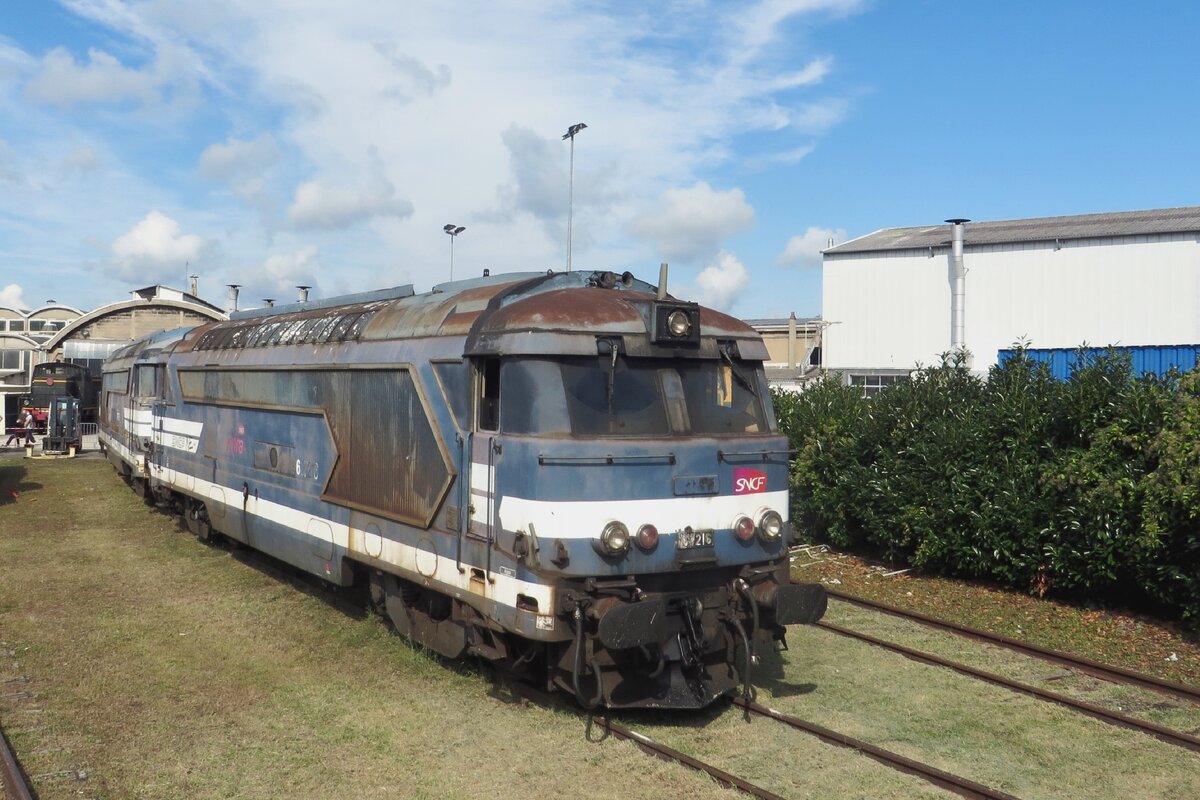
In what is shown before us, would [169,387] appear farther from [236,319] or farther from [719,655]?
[719,655]

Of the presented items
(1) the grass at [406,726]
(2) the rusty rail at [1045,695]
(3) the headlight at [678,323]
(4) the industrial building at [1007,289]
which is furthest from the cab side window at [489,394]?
(4) the industrial building at [1007,289]

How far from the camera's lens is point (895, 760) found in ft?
22.8

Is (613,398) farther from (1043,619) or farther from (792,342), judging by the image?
(792,342)

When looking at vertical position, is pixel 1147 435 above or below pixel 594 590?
above

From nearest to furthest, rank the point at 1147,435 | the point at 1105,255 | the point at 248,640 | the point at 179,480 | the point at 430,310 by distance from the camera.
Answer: the point at 430,310, the point at 248,640, the point at 1147,435, the point at 179,480, the point at 1105,255

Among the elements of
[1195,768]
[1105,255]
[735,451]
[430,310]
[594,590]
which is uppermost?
[1105,255]

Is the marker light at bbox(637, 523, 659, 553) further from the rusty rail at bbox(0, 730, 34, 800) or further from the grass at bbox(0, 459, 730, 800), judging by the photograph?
the rusty rail at bbox(0, 730, 34, 800)

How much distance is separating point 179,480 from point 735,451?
420 inches

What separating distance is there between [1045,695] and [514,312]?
19.1 ft

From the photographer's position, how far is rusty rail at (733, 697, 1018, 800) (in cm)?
645

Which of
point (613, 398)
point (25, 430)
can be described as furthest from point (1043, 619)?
point (25, 430)

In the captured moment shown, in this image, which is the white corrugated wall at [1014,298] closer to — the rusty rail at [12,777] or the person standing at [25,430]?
the person standing at [25,430]

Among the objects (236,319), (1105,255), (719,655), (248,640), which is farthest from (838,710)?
(1105,255)

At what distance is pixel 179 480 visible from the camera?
594 inches
